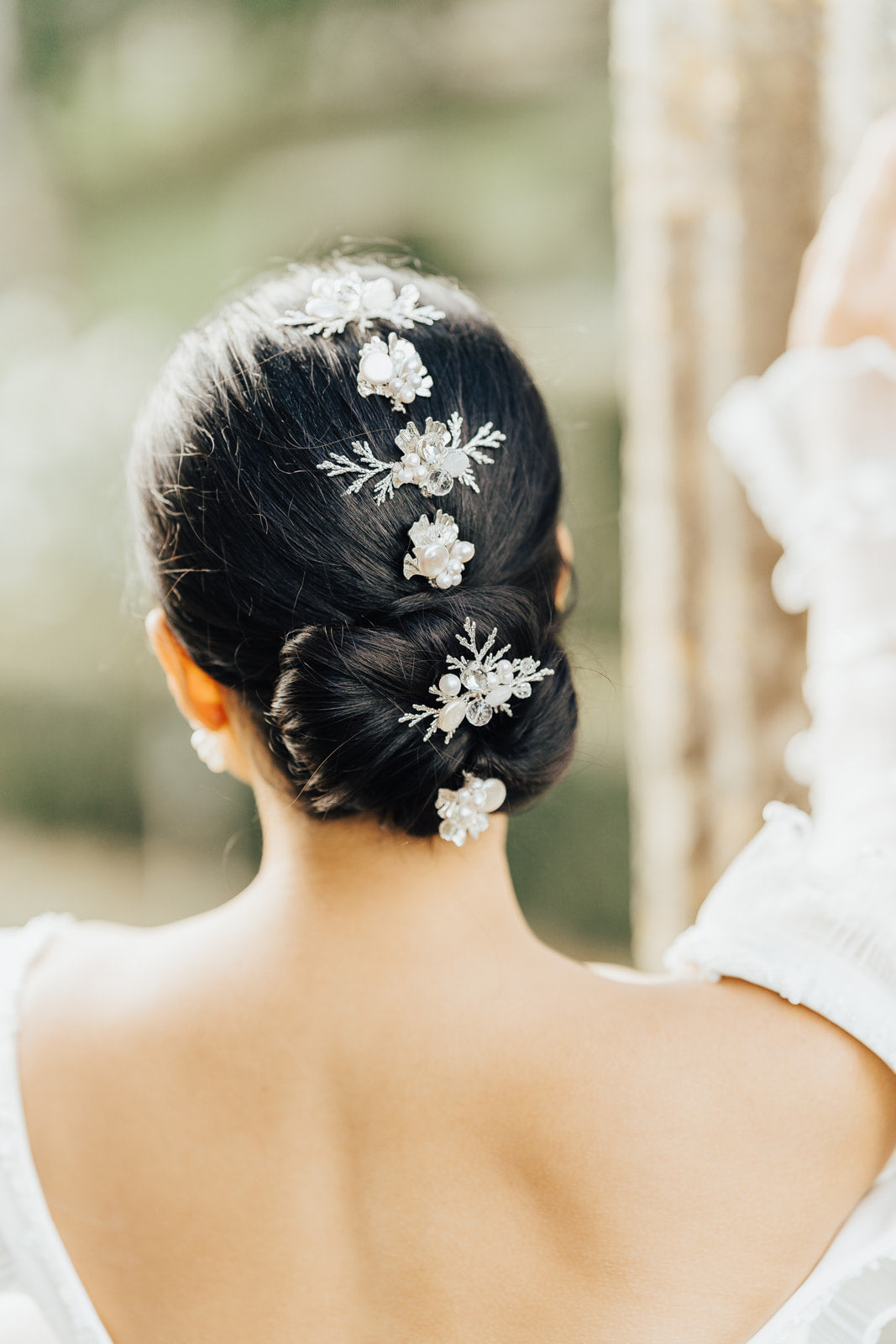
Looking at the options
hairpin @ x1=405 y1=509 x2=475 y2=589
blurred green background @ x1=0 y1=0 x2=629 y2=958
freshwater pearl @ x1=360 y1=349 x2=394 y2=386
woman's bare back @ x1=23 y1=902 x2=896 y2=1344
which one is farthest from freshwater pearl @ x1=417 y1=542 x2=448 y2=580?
blurred green background @ x1=0 y1=0 x2=629 y2=958

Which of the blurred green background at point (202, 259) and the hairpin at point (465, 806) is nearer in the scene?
the hairpin at point (465, 806)

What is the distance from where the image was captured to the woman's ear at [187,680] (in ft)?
2.61

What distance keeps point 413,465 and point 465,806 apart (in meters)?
0.24

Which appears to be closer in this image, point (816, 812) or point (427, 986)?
point (427, 986)

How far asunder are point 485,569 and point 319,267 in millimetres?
297

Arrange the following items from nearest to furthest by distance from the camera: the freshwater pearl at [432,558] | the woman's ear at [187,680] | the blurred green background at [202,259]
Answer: the freshwater pearl at [432,558]
the woman's ear at [187,680]
the blurred green background at [202,259]

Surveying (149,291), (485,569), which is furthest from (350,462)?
(149,291)

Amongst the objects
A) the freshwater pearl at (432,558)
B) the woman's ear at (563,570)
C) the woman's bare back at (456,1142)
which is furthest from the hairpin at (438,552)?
the woman's bare back at (456,1142)

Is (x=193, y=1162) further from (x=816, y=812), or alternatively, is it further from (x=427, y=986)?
(x=816, y=812)

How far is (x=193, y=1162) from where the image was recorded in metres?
0.77

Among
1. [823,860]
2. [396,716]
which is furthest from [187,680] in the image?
[823,860]

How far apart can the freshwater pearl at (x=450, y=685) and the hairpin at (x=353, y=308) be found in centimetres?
25

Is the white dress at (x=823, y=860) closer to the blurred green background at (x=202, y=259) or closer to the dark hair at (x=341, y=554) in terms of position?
the dark hair at (x=341, y=554)

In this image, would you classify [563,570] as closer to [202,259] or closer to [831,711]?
[831,711]
